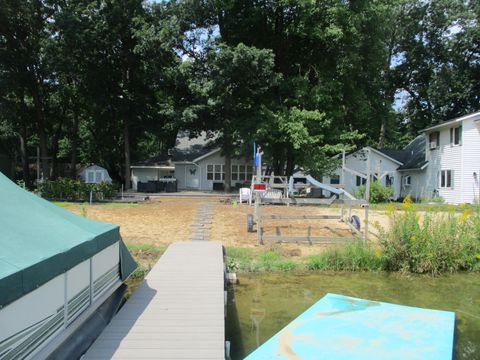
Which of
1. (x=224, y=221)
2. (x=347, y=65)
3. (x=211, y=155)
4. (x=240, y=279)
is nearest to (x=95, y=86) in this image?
(x=211, y=155)

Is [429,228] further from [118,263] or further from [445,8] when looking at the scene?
[445,8]

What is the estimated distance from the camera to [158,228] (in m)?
15.5

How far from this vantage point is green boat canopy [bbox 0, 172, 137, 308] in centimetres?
406

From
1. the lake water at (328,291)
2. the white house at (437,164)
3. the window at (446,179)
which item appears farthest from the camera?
the window at (446,179)

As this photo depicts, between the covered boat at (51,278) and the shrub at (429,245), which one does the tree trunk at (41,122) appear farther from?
the covered boat at (51,278)

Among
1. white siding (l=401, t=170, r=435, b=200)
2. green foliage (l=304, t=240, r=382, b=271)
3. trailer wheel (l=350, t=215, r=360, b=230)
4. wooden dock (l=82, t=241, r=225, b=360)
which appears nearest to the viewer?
wooden dock (l=82, t=241, r=225, b=360)

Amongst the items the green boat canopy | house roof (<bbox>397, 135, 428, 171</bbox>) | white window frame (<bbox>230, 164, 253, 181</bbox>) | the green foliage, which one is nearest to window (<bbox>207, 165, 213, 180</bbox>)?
white window frame (<bbox>230, 164, 253, 181</bbox>)

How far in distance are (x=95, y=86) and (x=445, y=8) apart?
3135 centimetres

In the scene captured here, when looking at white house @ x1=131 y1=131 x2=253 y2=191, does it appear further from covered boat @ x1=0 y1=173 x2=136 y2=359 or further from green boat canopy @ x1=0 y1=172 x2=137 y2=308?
green boat canopy @ x1=0 y1=172 x2=137 y2=308

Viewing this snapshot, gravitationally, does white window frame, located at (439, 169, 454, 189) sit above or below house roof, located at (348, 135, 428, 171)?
below

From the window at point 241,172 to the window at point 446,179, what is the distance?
15.2 m

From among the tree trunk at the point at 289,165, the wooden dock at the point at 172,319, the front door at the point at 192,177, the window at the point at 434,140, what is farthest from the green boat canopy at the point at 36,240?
the front door at the point at 192,177

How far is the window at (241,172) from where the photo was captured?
37625 millimetres

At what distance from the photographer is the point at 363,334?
623 cm
